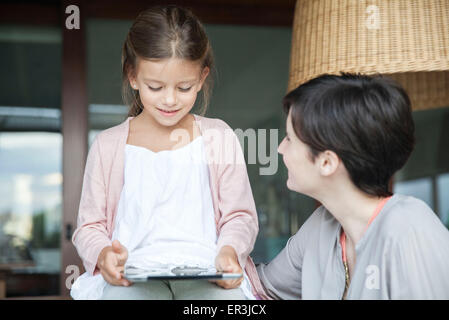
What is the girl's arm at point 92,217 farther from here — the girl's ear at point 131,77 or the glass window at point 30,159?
the glass window at point 30,159

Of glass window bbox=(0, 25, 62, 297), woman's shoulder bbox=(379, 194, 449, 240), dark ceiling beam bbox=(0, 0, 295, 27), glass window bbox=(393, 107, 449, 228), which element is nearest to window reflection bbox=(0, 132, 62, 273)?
glass window bbox=(0, 25, 62, 297)

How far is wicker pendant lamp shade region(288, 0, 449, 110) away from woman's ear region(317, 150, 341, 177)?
41 centimetres

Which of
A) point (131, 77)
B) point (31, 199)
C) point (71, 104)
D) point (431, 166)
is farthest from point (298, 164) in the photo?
point (431, 166)

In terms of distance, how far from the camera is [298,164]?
100 centimetres

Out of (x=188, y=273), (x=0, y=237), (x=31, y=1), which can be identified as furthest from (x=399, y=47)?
(x=0, y=237)

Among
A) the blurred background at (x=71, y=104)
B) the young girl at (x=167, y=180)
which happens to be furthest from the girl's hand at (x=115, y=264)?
the blurred background at (x=71, y=104)

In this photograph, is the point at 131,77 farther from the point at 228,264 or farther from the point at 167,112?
the point at 228,264

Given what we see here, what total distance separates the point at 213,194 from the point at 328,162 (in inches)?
10.8

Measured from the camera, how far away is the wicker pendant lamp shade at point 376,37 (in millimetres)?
1270

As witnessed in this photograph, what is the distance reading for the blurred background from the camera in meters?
2.88

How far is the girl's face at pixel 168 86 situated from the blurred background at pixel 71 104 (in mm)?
Result: 1245

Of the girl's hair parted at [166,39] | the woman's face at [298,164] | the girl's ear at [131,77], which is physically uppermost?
the girl's hair parted at [166,39]

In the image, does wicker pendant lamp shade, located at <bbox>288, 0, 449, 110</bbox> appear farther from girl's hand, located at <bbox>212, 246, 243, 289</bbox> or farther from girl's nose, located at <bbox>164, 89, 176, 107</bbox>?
girl's hand, located at <bbox>212, 246, 243, 289</bbox>
